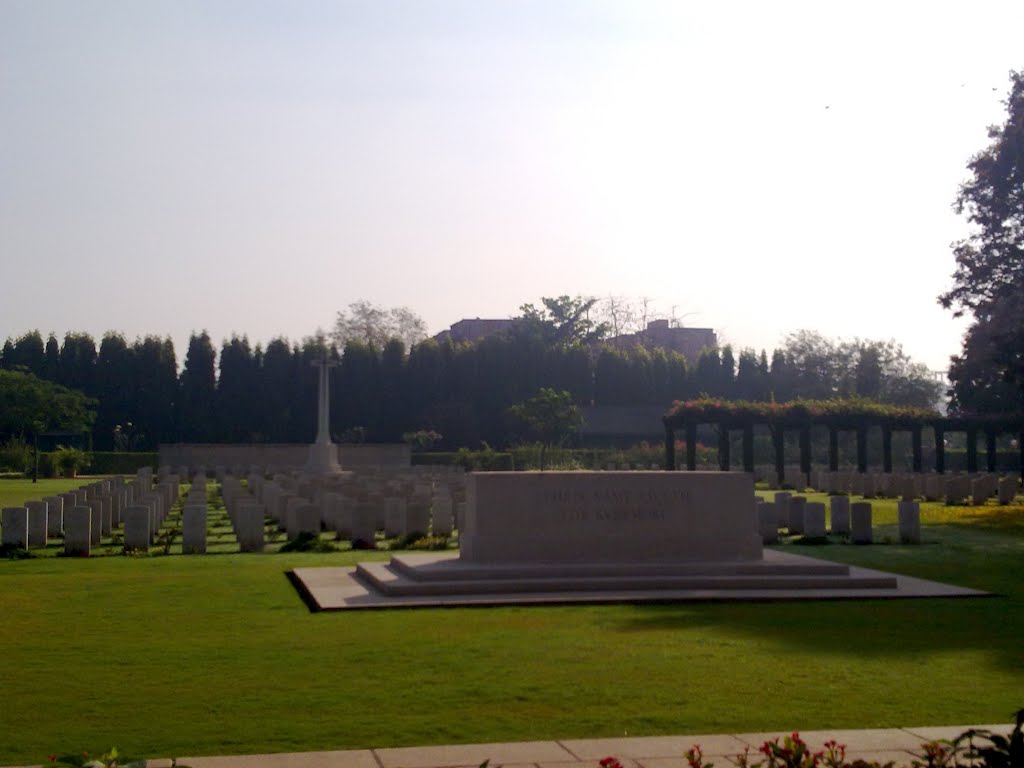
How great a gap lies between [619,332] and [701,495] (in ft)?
265

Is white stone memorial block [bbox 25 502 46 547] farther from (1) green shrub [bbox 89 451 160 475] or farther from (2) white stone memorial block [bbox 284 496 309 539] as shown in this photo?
(1) green shrub [bbox 89 451 160 475]

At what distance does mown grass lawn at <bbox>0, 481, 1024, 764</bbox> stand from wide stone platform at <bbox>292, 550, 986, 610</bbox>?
377mm

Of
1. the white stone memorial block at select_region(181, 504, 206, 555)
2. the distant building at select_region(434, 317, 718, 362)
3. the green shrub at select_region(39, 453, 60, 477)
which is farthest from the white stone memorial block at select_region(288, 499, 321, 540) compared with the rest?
the distant building at select_region(434, 317, 718, 362)

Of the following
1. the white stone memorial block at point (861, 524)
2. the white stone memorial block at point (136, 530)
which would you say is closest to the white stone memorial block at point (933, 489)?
the white stone memorial block at point (861, 524)

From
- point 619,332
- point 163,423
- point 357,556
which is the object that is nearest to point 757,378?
point 619,332

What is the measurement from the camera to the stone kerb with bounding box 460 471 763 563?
13289mm

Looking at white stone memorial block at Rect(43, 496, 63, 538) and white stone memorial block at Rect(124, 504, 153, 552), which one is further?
white stone memorial block at Rect(43, 496, 63, 538)

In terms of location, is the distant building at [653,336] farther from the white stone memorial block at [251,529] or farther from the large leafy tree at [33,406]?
the white stone memorial block at [251,529]

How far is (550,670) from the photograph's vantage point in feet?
27.3

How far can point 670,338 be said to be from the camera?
325 ft

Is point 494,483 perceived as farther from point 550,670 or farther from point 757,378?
point 757,378

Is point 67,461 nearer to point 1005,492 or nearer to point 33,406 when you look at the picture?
point 33,406

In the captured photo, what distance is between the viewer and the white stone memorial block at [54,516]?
19.8 m

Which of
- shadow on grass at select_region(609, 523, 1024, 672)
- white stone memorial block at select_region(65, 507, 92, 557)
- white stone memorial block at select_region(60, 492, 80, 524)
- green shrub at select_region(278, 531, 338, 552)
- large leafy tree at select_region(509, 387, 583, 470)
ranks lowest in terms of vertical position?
shadow on grass at select_region(609, 523, 1024, 672)
